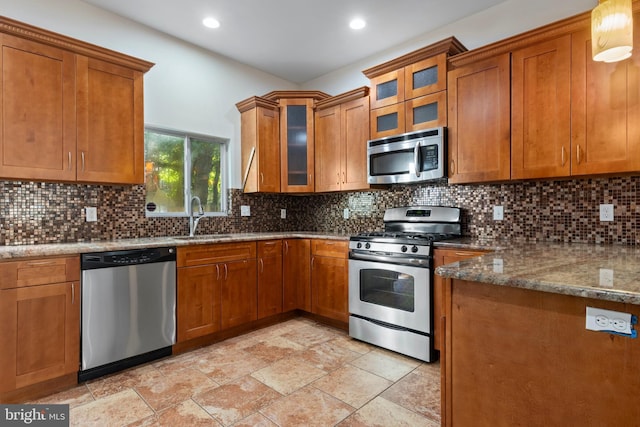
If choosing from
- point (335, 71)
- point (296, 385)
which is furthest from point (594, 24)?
point (335, 71)

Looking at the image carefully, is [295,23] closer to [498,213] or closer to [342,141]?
[342,141]

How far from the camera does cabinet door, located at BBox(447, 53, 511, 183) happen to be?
8.44 feet

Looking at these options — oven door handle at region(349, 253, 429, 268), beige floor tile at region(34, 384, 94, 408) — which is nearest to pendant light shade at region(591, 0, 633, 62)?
oven door handle at region(349, 253, 429, 268)

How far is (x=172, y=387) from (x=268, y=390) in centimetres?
64

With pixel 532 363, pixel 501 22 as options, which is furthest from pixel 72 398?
pixel 501 22

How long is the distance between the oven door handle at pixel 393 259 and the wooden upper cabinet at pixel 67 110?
6.52ft

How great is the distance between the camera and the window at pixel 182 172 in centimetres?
333

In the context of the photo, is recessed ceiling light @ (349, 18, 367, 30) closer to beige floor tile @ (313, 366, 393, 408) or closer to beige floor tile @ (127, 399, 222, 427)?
beige floor tile @ (313, 366, 393, 408)

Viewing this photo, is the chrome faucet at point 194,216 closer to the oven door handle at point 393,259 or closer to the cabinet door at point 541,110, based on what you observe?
the oven door handle at point 393,259

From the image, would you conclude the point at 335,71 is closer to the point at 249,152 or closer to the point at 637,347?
the point at 249,152

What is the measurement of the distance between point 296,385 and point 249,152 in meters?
2.56

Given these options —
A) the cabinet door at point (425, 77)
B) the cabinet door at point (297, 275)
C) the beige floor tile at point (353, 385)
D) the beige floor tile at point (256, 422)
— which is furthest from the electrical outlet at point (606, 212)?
the beige floor tile at point (256, 422)

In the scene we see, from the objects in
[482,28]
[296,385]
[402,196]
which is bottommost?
[296,385]

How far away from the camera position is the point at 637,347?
97cm
